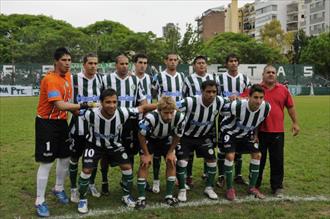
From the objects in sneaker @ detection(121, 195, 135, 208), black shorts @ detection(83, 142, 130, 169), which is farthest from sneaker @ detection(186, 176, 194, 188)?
black shorts @ detection(83, 142, 130, 169)

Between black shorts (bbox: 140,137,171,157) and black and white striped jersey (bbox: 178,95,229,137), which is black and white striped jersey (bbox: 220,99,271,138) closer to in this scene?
black and white striped jersey (bbox: 178,95,229,137)

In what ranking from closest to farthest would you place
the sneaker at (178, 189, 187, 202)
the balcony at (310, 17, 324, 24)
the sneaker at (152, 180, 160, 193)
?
the sneaker at (178, 189, 187, 202)
the sneaker at (152, 180, 160, 193)
the balcony at (310, 17, 324, 24)

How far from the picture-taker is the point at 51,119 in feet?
18.2

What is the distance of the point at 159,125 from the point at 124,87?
0.92m

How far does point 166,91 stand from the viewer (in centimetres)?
680

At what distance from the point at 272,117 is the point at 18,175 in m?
4.48

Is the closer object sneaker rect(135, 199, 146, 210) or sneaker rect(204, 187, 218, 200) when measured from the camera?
sneaker rect(135, 199, 146, 210)

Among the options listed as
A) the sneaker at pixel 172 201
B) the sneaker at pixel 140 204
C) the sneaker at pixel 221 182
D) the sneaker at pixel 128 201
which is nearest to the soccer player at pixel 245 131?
the sneaker at pixel 221 182

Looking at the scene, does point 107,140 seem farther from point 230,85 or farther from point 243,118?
point 230,85

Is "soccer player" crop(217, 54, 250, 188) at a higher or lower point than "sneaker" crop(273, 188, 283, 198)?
higher

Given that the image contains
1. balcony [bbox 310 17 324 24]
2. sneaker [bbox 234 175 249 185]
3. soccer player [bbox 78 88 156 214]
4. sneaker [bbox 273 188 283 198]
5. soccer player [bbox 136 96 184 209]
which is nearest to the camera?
soccer player [bbox 78 88 156 214]

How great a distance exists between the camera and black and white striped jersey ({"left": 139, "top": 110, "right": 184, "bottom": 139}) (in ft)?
18.6

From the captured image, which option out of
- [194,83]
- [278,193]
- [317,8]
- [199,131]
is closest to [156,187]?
[199,131]

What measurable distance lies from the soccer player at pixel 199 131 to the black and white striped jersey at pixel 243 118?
199 millimetres
